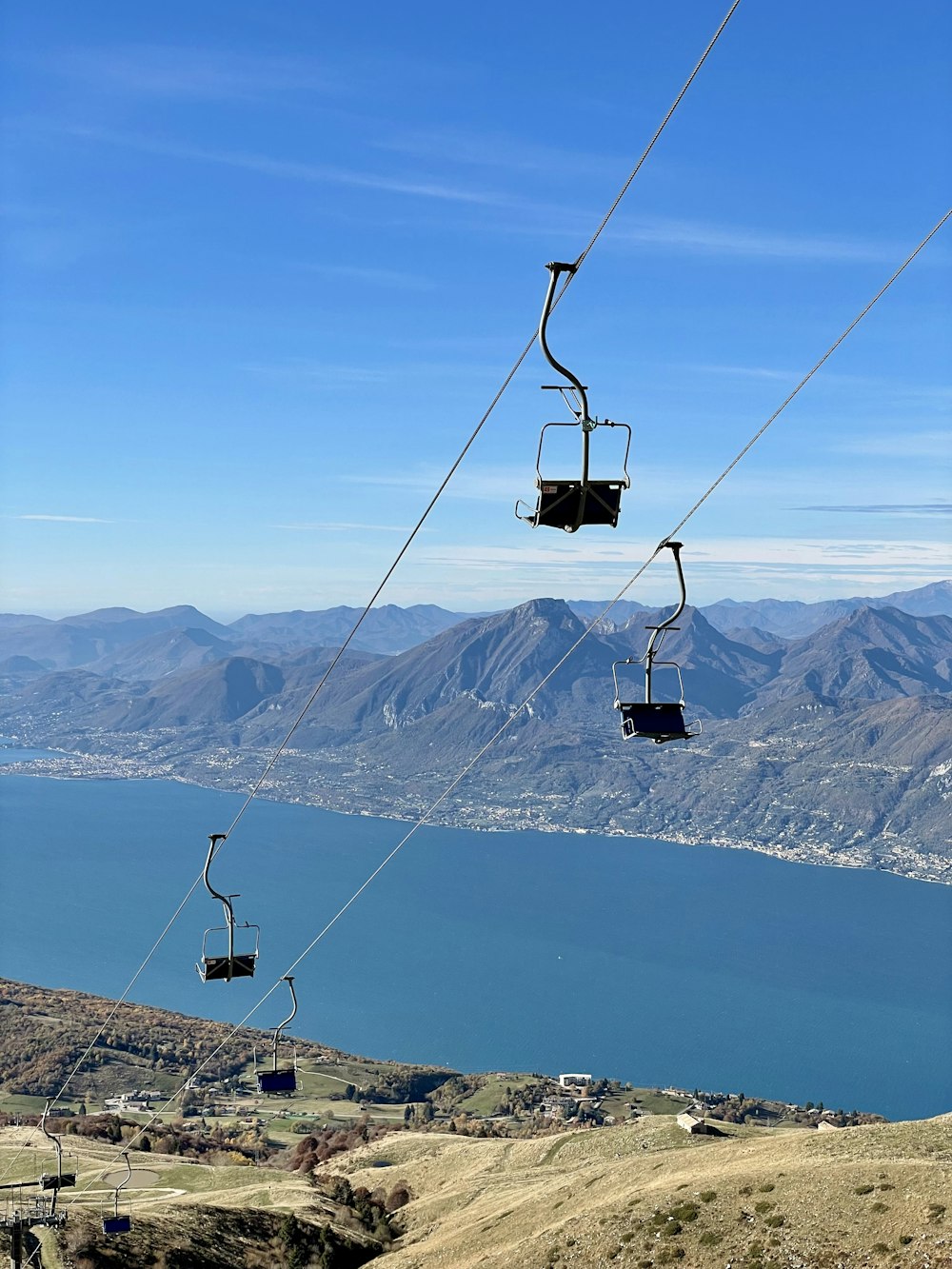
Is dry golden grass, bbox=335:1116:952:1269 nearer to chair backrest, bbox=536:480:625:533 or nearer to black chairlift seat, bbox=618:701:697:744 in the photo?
black chairlift seat, bbox=618:701:697:744

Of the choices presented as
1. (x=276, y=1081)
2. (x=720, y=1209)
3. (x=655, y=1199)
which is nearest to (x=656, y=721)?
(x=276, y=1081)

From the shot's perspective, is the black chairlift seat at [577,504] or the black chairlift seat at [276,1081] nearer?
the black chairlift seat at [577,504]

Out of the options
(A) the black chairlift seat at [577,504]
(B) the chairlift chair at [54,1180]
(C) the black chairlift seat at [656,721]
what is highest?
(A) the black chairlift seat at [577,504]

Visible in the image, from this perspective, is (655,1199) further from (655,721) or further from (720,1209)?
(655,721)

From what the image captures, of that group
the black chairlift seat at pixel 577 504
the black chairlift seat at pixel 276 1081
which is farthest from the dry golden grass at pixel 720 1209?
the black chairlift seat at pixel 577 504

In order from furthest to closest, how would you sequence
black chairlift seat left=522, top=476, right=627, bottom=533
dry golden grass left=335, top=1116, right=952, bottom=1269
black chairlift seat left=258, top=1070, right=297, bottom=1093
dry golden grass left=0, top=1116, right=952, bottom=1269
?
dry golden grass left=0, top=1116, right=952, bottom=1269 → dry golden grass left=335, top=1116, right=952, bottom=1269 → black chairlift seat left=258, top=1070, right=297, bottom=1093 → black chairlift seat left=522, top=476, right=627, bottom=533

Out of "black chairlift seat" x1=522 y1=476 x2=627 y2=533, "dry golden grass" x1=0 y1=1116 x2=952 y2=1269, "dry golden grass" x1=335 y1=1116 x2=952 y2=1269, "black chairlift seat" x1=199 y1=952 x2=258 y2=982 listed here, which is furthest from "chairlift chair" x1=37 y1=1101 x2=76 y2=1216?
"black chairlift seat" x1=522 y1=476 x2=627 y2=533

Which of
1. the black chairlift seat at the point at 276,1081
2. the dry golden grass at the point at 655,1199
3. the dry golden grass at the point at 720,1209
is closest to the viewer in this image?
the black chairlift seat at the point at 276,1081

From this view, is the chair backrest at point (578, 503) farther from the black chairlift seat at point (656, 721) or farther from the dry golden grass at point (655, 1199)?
the dry golden grass at point (655, 1199)
